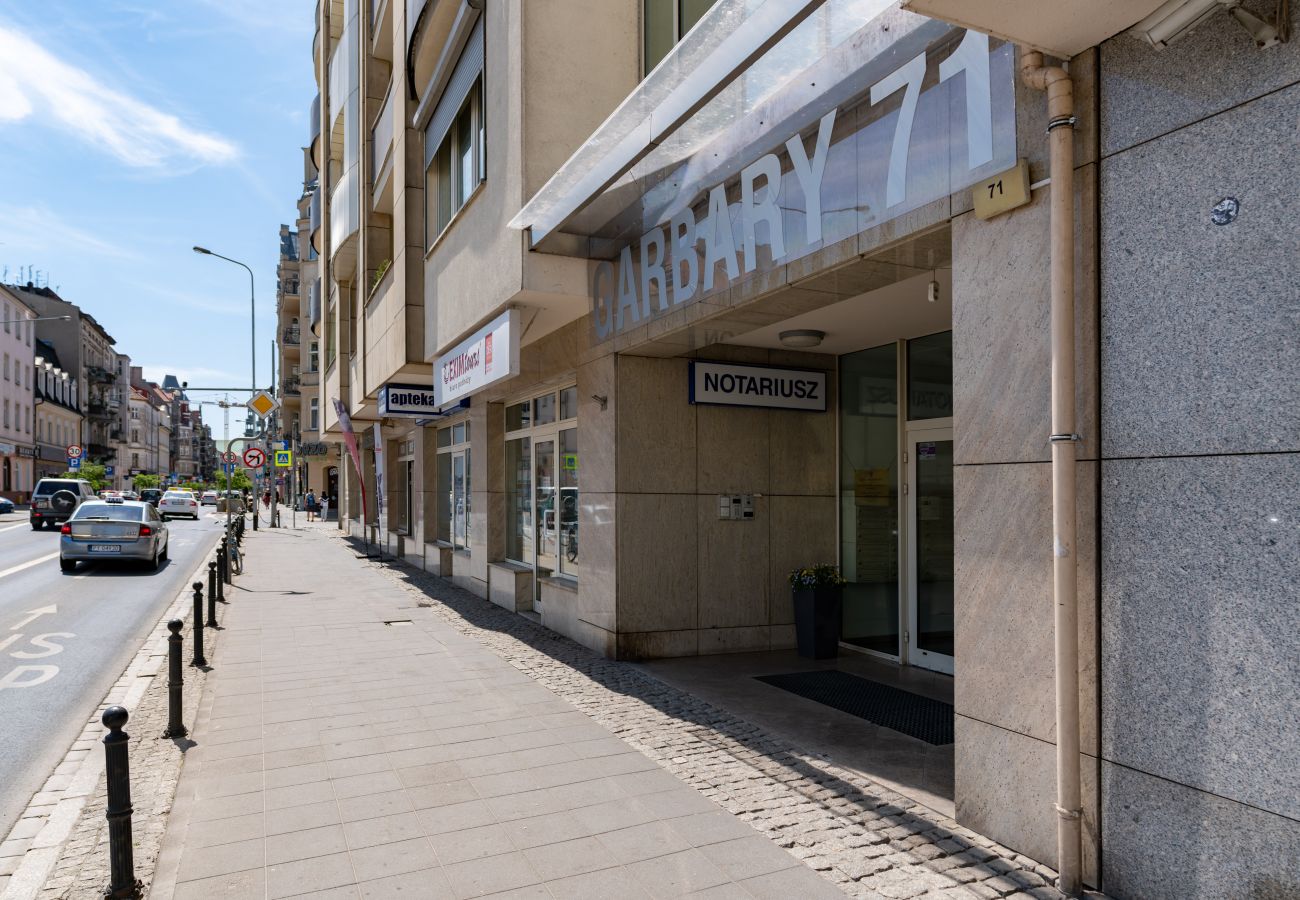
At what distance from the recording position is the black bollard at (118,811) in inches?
149

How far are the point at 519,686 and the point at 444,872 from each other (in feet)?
12.3


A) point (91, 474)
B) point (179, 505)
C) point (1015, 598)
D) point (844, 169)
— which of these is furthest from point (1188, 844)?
point (91, 474)

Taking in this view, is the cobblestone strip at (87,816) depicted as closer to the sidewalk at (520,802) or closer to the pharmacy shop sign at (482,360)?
the sidewalk at (520,802)

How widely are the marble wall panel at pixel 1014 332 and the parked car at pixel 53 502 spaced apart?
115 ft

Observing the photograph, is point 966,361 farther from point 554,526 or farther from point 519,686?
point 554,526

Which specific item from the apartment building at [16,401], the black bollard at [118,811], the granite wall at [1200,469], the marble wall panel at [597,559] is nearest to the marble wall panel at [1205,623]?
the granite wall at [1200,469]

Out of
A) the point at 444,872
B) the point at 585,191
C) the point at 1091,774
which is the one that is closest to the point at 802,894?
the point at 1091,774

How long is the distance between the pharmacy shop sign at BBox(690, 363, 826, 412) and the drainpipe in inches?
210

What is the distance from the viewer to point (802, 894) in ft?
12.8

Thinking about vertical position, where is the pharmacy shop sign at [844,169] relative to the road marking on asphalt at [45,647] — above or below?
above

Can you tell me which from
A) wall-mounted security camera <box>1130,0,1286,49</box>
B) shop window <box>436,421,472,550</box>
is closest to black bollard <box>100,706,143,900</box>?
wall-mounted security camera <box>1130,0,1286,49</box>

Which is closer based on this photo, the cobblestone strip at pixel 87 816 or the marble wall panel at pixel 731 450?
the cobblestone strip at pixel 87 816

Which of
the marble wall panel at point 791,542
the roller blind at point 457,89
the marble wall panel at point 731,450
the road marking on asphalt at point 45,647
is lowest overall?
the road marking on asphalt at point 45,647

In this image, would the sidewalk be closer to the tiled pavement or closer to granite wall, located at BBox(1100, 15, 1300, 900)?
the tiled pavement
